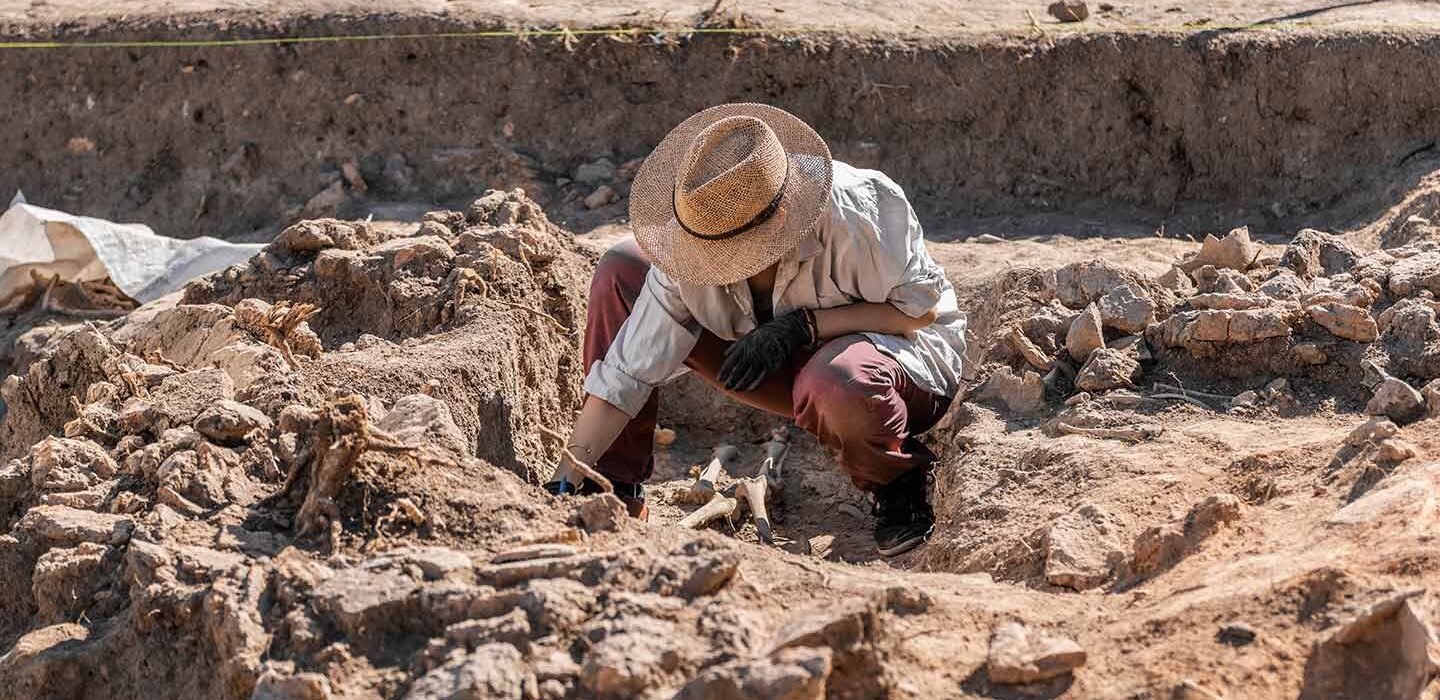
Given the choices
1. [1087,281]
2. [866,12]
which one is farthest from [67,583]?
[866,12]

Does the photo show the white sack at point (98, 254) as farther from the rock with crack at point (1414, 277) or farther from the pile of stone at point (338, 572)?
the rock with crack at point (1414, 277)

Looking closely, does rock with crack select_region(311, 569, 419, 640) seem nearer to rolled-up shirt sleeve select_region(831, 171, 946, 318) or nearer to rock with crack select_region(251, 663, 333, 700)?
rock with crack select_region(251, 663, 333, 700)

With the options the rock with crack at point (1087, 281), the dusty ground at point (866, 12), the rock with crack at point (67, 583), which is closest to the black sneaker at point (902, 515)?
the rock with crack at point (1087, 281)

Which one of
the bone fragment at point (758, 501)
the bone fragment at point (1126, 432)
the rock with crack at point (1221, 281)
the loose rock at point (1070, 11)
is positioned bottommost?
the bone fragment at point (758, 501)

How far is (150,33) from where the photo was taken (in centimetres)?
811

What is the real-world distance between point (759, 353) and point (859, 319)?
1.05ft

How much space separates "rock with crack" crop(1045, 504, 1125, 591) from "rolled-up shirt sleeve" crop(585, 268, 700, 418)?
3.60 ft

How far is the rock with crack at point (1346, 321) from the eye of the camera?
419cm

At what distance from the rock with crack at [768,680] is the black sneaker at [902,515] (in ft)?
6.30

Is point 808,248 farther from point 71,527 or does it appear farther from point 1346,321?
point 71,527

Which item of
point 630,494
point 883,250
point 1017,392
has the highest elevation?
point 883,250

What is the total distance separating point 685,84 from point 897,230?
12.6 feet

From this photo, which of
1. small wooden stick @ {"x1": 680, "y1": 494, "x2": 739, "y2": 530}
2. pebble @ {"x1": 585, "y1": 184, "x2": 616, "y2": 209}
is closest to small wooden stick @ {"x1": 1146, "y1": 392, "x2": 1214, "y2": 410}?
small wooden stick @ {"x1": 680, "y1": 494, "x2": 739, "y2": 530}

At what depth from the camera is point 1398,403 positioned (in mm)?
3666
